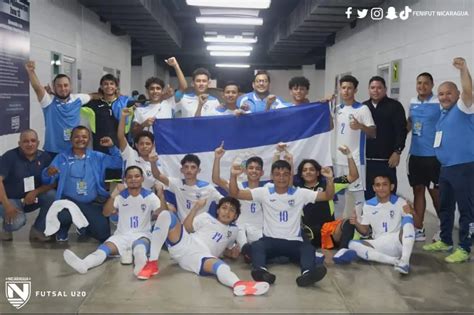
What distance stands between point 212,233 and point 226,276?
18.7 inches

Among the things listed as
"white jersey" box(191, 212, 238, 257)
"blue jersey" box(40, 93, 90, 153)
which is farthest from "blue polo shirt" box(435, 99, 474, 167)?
"blue jersey" box(40, 93, 90, 153)

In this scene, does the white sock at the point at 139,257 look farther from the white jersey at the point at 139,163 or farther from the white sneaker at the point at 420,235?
the white sneaker at the point at 420,235

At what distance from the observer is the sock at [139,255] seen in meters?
3.54

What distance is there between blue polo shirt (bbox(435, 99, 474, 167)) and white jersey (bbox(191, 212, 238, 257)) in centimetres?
183

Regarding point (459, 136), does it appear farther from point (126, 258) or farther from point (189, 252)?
point (126, 258)

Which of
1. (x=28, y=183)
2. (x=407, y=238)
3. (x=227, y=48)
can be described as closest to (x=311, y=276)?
(x=407, y=238)

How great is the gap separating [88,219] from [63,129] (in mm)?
1011

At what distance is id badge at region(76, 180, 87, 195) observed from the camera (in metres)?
4.46

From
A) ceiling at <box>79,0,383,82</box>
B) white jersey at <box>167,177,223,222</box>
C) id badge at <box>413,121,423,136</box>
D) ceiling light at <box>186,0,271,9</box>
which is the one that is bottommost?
white jersey at <box>167,177,223,222</box>

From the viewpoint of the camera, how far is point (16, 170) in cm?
445

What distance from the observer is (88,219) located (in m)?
4.39

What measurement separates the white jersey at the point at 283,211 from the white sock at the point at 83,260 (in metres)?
1.25

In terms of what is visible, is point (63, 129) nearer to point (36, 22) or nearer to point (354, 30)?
point (36, 22)

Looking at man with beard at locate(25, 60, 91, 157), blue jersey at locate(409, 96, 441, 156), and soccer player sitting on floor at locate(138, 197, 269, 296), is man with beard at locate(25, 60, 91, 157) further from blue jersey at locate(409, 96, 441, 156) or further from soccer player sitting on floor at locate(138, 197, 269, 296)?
blue jersey at locate(409, 96, 441, 156)
